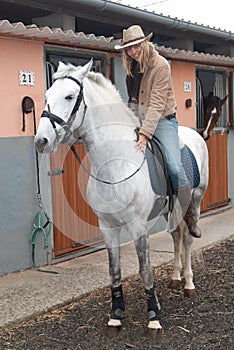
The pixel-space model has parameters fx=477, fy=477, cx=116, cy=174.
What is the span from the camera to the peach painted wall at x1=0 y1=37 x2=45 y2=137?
16.5 feet

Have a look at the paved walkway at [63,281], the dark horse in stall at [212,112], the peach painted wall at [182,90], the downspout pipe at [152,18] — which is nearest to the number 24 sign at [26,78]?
the downspout pipe at [152,18]

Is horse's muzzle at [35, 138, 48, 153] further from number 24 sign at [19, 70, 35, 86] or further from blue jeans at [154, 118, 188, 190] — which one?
number 24 sign at [19, 70, 35, 86]

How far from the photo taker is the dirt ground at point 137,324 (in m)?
3.62

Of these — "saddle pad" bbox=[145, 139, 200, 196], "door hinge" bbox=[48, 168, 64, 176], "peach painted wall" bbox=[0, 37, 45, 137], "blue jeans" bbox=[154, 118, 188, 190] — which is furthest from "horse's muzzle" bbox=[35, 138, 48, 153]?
"door hinge" bbox=[48, 168, 64, 176]

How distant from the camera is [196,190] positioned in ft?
16.7

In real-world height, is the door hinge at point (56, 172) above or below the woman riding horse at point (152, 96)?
below

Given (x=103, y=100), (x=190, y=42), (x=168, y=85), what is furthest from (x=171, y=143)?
(x=190, y=42)

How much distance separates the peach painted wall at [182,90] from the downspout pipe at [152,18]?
0.60 meters

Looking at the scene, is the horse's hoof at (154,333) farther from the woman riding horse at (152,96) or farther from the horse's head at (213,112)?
the horse's head at (213,112)

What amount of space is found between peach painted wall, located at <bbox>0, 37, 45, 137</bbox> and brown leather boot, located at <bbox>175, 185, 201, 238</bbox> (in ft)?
6.63

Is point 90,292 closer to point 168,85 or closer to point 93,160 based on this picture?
point 93,160

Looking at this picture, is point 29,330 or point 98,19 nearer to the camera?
point 29,330

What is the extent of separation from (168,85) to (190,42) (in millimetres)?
4317

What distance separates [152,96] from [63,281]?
7.70 feet
